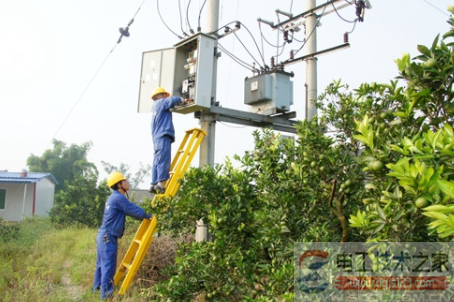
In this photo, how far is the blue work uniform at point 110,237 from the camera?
5.52 meters

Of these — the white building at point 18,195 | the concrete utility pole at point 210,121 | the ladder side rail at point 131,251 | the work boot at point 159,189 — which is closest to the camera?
the ladder side rail at point 131,251

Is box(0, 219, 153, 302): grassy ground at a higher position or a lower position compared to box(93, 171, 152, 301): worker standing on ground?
lower

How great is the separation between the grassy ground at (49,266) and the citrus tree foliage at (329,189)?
5.37 ft

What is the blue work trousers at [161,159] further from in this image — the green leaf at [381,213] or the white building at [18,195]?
the white building at [18,195]

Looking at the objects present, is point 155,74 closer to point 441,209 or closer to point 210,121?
point 210,121

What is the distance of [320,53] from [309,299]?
6855 millimetres

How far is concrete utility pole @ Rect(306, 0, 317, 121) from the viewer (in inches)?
344

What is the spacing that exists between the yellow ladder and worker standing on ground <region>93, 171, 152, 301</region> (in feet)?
0.52

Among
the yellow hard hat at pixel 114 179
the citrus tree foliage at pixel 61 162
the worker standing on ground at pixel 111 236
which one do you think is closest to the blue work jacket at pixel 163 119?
the yellow hard hat at pixel 114 179

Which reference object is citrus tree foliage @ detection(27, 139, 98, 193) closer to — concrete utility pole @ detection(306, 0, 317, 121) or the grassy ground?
the grassy ground

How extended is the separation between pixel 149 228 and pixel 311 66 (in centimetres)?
538

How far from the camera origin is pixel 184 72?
7.54 metres

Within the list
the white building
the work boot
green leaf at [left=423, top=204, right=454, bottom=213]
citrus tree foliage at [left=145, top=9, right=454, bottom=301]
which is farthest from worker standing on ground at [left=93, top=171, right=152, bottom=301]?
the white building

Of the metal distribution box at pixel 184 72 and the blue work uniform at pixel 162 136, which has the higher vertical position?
the metal distribution box at pixel 184 72
